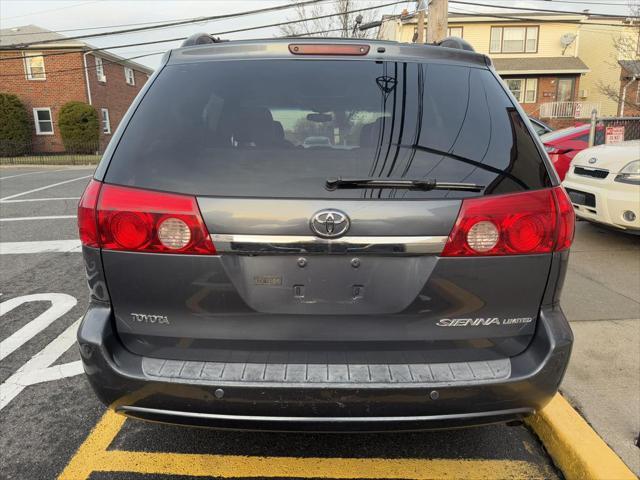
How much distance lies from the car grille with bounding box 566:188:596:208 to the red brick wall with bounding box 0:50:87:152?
2717cm

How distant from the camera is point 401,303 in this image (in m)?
1.74

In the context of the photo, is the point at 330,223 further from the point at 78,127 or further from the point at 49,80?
the point at 49,80

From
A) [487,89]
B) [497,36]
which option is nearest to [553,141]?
[487,89]

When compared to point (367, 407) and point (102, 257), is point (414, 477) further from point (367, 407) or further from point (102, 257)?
point (102, 257)

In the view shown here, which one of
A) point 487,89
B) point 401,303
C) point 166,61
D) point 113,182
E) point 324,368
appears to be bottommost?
point 324,368

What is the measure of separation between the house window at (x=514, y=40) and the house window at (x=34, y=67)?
2554cm

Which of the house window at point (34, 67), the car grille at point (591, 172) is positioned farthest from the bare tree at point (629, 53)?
the house window at point (34, 67)

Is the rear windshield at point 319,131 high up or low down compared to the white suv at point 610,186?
up

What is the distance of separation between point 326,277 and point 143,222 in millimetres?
679

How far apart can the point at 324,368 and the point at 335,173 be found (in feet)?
2.29

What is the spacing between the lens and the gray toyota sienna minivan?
5.61 ft

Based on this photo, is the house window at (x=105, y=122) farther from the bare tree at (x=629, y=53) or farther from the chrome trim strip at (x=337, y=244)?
the chrome trim strip at (x=337, y=244)

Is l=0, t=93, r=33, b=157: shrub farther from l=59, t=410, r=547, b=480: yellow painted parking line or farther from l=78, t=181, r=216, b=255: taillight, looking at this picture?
l=78, t=181, r=216, b=255: taillight

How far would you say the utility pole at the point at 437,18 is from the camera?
11375 mm
